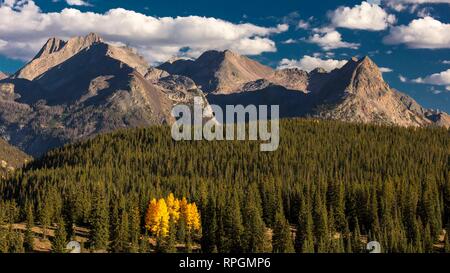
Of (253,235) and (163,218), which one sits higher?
(163,218)

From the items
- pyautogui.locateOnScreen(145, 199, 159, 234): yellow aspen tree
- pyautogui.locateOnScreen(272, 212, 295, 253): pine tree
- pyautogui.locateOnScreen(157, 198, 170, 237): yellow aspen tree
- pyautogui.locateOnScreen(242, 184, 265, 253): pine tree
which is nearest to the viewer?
pyautogui.locateOnScreen(272, 212, 295, 253): pine tree

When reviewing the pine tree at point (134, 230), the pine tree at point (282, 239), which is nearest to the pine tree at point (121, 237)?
the pine tree at point (134, 230)

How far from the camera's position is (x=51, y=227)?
18162cm

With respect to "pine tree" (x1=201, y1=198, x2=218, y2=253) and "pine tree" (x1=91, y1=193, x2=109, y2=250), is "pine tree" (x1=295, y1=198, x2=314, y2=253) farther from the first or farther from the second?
"pine tree" (x1=91, y1=193, x2=109, y2=250)

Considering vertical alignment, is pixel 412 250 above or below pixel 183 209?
below

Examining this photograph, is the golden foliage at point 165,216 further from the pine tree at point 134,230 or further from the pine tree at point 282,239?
the pine tree at point 282,239

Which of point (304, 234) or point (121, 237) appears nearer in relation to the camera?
point (121, 237)

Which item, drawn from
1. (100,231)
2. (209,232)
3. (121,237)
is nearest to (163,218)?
(209,232)

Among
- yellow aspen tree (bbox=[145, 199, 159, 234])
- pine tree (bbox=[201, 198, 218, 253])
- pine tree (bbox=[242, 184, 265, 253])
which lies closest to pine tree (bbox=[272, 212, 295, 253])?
pine tree (bbox=[242, 184, 265, 253])

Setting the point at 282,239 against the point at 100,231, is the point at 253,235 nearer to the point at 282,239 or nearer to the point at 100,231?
the point at 282,239
